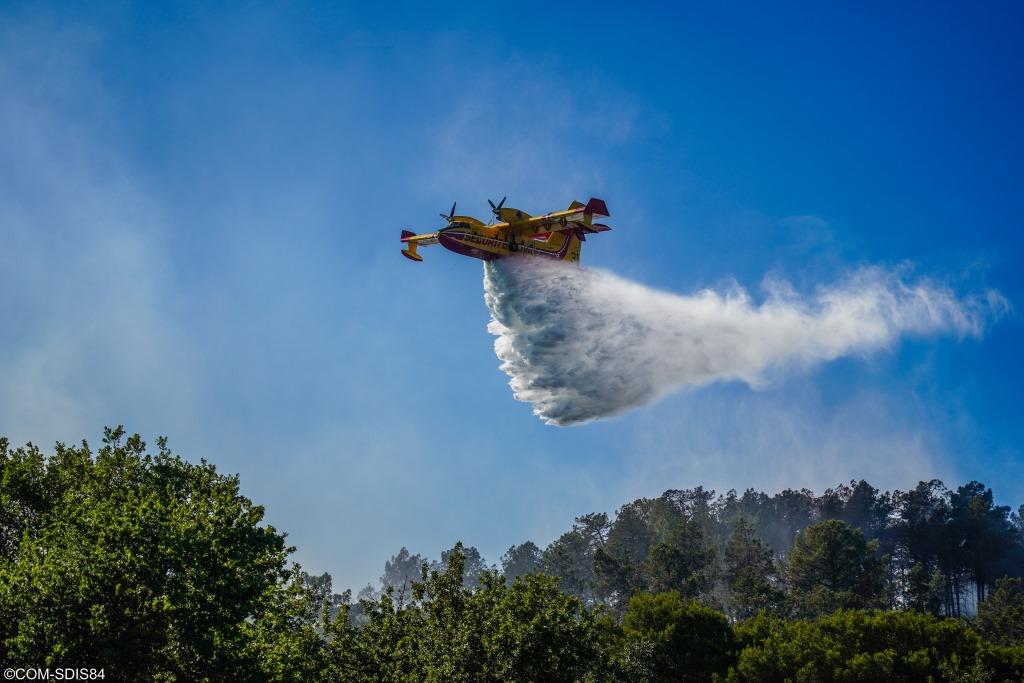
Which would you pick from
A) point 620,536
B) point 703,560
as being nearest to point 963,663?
point 703,560

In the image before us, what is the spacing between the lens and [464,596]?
32.1m

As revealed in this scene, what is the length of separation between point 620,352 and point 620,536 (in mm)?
95393

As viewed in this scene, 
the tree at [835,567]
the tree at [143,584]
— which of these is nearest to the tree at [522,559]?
the tree at [835,567]

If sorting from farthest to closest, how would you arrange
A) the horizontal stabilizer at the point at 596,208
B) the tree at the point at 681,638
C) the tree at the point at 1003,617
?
the tree at the point at 1003,617, the tree at the point at 681,638, the horizontal stabilizer at the point at 596,208

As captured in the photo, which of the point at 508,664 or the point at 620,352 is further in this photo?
the point at 620,352

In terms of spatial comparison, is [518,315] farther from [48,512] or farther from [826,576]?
[826,576]

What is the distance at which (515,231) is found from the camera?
177ft

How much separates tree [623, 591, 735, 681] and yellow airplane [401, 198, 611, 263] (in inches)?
1052

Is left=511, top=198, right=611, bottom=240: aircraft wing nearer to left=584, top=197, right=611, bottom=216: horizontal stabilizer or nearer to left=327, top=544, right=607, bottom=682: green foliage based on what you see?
left=584, top=197, right=611, bottom=216: horizontal stabilizer

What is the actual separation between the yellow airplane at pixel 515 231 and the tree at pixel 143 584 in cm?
2665

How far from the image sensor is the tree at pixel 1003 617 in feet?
224

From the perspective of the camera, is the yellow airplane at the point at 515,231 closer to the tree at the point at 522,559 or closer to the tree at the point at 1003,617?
the tree at the point at 1003,617

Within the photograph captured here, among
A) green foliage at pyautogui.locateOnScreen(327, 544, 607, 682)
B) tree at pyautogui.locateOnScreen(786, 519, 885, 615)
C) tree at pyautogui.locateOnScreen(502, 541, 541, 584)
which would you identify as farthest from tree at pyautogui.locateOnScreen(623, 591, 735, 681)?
tree at pyautogui.locateOnScreen(502, 541, 541, 584)

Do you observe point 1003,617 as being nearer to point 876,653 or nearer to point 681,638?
point 876,653
